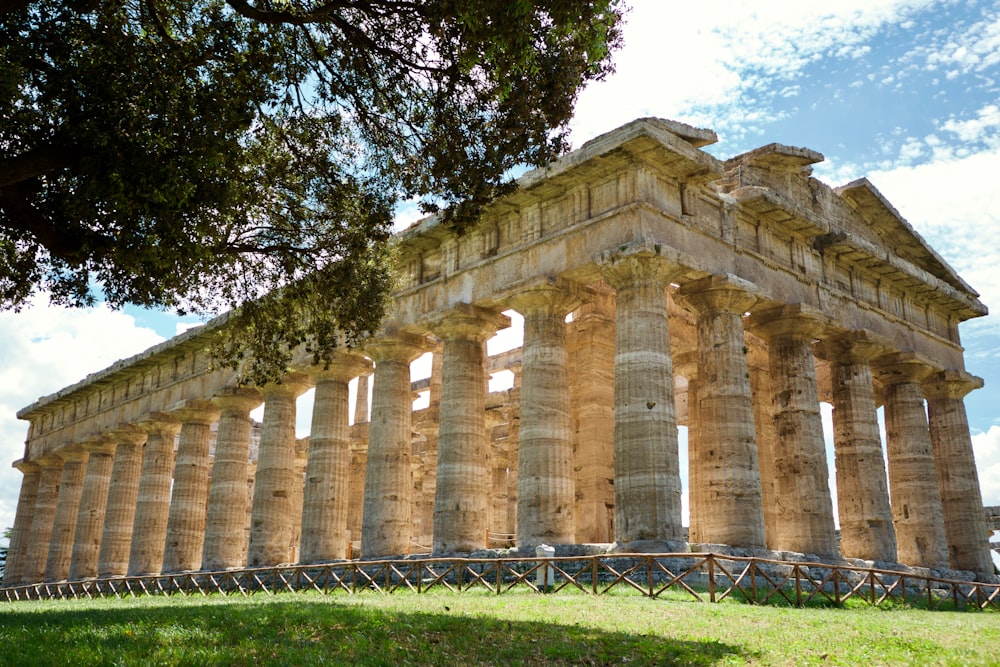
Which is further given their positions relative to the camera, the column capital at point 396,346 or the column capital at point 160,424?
the column capital at point 160,424

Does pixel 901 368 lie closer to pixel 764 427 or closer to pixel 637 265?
pixel 764 427

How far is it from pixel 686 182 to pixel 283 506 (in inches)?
610

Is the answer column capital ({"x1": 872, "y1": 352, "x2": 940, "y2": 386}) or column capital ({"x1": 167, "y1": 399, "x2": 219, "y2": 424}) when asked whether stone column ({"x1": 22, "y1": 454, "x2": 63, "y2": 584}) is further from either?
column capital ({"x1": 872, "y1": 352, "x2": 940, "y2": 386})

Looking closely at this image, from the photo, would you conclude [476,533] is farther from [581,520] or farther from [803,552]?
[803,552]

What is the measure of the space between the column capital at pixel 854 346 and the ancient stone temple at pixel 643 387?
0.21 feet

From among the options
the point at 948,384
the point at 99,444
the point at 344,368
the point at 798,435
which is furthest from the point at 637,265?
the point at 99,444

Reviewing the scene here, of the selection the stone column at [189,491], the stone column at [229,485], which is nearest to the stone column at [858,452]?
the stone column at [229,485]

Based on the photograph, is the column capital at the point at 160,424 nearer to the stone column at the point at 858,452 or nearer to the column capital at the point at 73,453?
the column capital at the point at 73,453

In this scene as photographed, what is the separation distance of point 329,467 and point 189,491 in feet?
25.6

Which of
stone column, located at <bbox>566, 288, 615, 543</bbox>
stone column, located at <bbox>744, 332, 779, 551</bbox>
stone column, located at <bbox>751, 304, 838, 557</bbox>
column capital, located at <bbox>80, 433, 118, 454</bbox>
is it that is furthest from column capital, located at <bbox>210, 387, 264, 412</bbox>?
stone column, located at <bbox>751, 304, 838, 557</bbox>

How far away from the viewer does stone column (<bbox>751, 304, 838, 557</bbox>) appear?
22.1 metres

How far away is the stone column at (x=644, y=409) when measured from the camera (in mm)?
18531

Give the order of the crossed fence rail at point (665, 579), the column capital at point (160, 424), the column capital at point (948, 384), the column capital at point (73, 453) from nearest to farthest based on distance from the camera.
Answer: the crossed fence rail at point (665, 579) → the column capital at point (948, 384) → the column capital at point (160, 424) → the column capital at point (73, 453)

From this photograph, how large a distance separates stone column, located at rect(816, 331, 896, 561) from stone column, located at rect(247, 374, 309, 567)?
15864 millimetres
